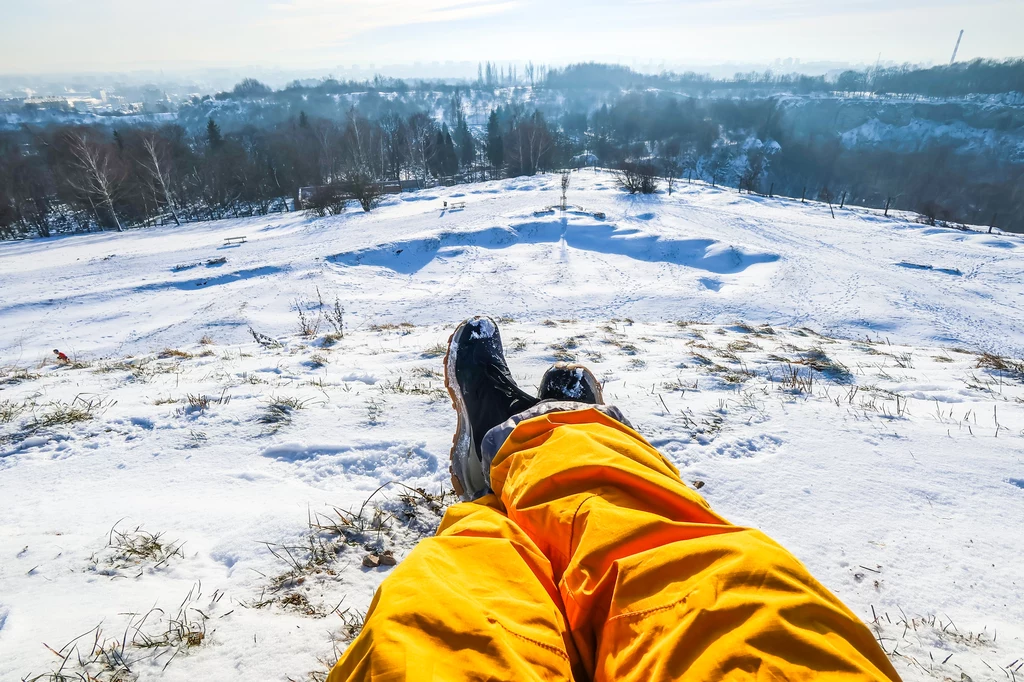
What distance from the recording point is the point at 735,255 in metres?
18.1

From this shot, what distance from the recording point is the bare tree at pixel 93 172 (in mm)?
26281

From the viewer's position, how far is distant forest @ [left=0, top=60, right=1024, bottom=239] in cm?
3612

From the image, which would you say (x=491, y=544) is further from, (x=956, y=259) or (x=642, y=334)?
(x=956, y=259)

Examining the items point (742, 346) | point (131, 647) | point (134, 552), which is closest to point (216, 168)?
point (742, 346)

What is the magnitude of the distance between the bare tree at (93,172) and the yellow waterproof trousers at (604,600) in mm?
36139

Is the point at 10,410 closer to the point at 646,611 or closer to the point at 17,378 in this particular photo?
the point at 17,378

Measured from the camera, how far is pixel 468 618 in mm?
939

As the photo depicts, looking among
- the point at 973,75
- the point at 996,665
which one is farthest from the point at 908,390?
the point at 973,75

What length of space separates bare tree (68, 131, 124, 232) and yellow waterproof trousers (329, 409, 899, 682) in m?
36.1

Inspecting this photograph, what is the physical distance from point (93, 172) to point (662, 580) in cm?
3899

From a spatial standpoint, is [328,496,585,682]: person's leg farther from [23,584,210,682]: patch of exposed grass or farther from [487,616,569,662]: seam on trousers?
[23,584,210,682]: patch of exposed grass

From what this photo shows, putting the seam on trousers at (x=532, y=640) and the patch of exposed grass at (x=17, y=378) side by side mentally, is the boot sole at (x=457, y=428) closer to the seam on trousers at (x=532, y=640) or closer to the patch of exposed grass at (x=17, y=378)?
the seam on trousers at (x=532, y=640)

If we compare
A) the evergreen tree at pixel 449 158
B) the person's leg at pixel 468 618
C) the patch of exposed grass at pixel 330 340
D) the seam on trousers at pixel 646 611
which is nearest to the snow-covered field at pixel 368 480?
the patch of exposed grass at pixel 330 340

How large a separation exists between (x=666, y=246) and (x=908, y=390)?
15988 millimetres
